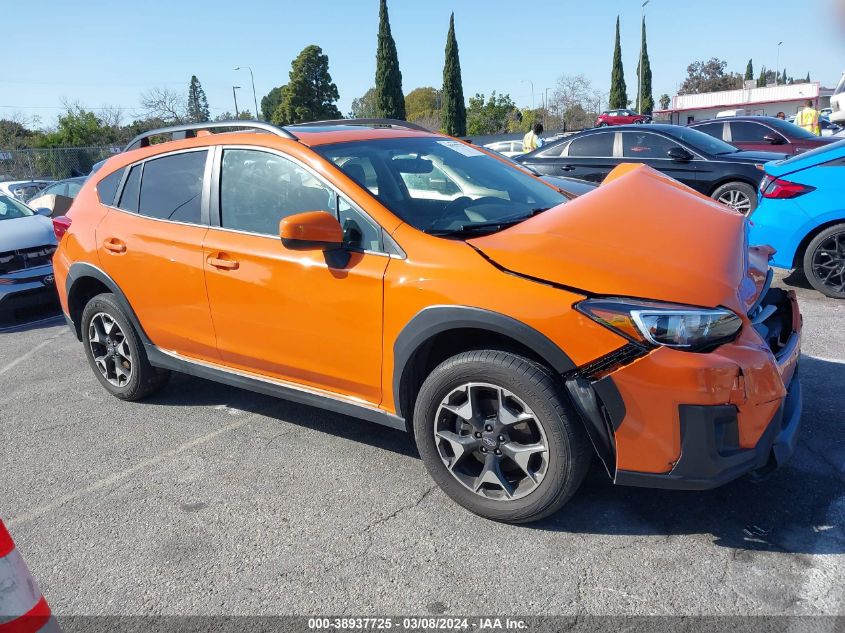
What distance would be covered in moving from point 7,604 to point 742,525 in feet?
8.70

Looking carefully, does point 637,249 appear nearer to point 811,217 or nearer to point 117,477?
point 117,477

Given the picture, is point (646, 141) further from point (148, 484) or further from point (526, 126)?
point (526, 126)

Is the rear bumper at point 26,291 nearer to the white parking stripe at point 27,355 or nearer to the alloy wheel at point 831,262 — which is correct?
the white parking stripe at point 27,355

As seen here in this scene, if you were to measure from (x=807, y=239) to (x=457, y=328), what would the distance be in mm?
4613

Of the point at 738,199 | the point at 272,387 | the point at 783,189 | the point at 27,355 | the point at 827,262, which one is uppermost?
the point at 783,189

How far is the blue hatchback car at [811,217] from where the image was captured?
5832 mm

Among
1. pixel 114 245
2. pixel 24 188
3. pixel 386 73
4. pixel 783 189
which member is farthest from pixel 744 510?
pixel 386 73

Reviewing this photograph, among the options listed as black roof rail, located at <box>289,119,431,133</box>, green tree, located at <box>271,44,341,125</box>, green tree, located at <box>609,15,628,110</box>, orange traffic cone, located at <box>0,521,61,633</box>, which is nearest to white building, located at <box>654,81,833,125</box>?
green tree, located at <box>609,15,628,110</box>

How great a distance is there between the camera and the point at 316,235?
304 centimetres

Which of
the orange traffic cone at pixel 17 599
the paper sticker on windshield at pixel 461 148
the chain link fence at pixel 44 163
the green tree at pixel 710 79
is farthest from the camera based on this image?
the green tree at pixel 710 79

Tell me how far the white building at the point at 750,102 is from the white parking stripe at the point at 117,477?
2228 inches

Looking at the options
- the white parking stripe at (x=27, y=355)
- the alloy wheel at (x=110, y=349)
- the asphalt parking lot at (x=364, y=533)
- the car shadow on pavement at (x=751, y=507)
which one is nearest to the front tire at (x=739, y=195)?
the asphalt parking lot at (x=364, y=533)

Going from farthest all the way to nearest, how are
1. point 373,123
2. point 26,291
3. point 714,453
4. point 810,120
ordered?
point 810,120 < point 26,291 < point 373,123 < point 714,453

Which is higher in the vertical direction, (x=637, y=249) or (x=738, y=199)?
(x=637, y=249)
